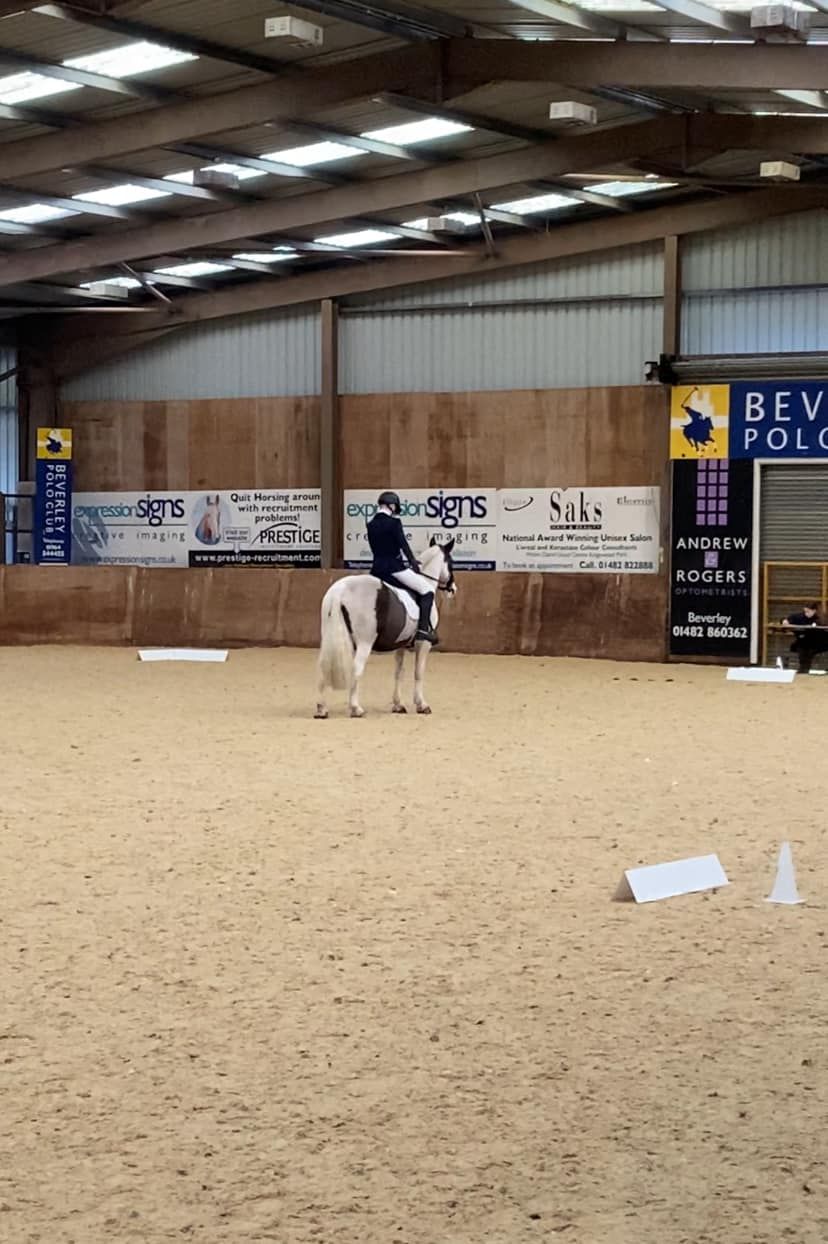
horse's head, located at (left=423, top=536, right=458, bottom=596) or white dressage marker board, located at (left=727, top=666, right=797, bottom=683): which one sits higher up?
horse's head, located at (left=423, top=536, right=458, bottom=596)

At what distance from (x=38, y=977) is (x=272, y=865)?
2.21 meters

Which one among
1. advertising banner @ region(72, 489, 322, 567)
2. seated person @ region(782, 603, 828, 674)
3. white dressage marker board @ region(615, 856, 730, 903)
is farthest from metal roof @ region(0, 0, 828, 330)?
white dressage marker board @ region(615, 856, 730, 903)

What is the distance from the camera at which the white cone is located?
24.4ft

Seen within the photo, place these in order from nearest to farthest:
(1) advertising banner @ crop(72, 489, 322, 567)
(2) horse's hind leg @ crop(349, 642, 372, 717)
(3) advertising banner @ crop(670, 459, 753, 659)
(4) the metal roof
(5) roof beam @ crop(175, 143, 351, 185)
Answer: (4) the metal roof → (2) horse's hind leg @ crop(349, 642, 372, 717) → (5) roof beam @ crop(175, 143, 351, 185) → (3) advertising banner @ crop(670, 459, 753, 659) → (1) advertising banner @ crop(72, 489, 322, 567)

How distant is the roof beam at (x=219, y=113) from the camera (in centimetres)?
1576

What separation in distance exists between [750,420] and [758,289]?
70.6 inches

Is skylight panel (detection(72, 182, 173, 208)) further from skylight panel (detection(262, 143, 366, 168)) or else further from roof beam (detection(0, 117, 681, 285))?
skylight panel (detection(262, 143, 366, 168))

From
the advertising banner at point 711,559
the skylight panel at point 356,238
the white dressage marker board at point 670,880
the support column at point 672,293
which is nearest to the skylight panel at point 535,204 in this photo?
the support column at point 672,293

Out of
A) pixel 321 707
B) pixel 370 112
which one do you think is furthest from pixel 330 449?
pixel 321 707

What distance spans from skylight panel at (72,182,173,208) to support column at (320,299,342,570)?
4378 mm

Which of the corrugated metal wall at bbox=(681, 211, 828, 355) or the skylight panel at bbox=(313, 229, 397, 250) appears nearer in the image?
the corrugated metal wall at bbox=(681, 211, 828, 355)

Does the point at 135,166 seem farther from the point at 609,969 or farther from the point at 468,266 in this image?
the point at 609,969

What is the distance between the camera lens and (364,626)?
15.1 meters

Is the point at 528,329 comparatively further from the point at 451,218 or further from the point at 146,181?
the point at 146,181
